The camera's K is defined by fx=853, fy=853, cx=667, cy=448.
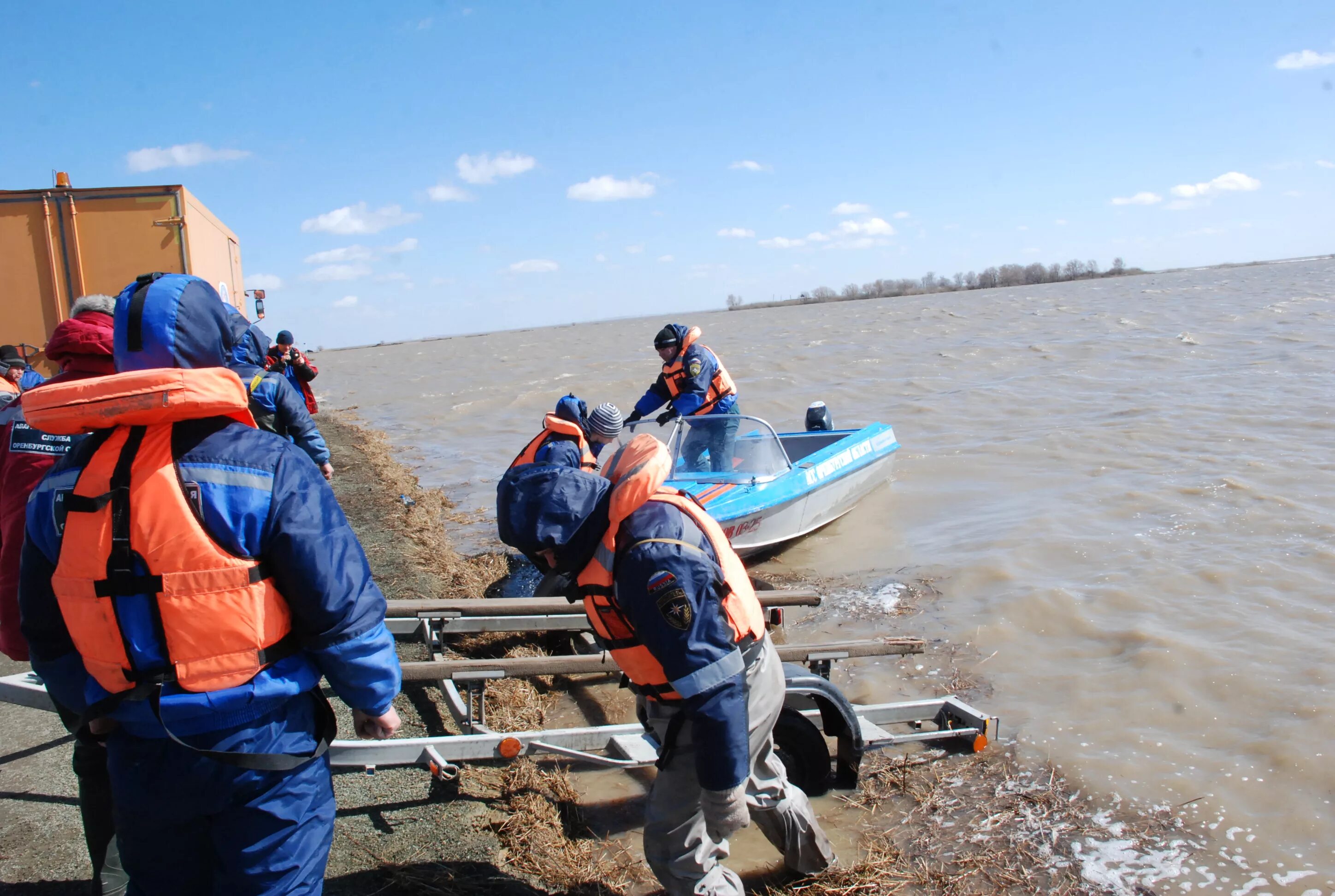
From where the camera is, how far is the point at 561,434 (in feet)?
15.9

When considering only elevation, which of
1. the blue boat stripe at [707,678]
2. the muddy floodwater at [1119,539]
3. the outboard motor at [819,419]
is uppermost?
the blue boat stripe at [707,678]

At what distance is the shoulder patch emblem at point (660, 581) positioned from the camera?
232 cm

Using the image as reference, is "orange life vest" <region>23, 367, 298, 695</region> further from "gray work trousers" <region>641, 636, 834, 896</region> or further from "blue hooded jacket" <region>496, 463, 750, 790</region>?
"gray work trousers" <region>641, 636, 834, 896</region>

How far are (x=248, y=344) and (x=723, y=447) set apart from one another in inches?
174

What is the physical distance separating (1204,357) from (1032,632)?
19.8m

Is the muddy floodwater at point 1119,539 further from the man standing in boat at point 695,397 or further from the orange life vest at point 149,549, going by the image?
the orange life vest at point 149,549

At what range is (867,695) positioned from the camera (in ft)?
19.1

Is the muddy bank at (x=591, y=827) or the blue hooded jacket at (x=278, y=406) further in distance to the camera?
the blue hooded jacket at (x=278, y=406)

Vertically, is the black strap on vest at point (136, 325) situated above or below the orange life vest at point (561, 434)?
above

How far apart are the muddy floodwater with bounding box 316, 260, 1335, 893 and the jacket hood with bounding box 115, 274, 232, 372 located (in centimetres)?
443

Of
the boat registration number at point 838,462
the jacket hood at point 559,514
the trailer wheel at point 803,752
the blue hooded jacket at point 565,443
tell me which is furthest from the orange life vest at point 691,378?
the jacket hood at point 559,514

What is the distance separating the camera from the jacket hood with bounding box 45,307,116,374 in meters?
2.80

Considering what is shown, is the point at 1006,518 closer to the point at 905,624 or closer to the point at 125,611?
the point at 905,624

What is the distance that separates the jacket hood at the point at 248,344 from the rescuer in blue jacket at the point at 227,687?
4.06m
